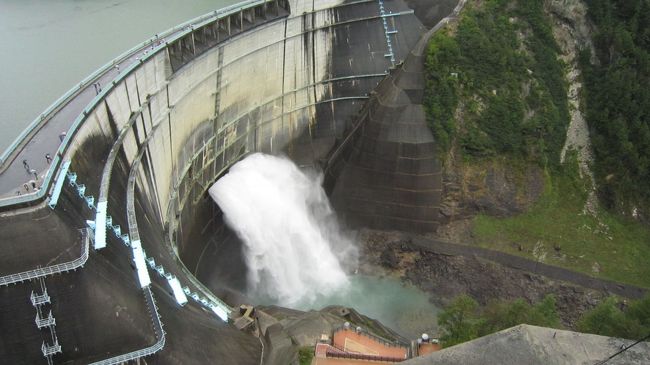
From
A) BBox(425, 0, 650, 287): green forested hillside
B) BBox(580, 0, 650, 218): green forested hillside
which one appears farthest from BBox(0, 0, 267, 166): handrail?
BBox(580, 0, 650, 218): green forested hillside

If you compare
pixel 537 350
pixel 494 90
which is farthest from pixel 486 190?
pixel 537 350

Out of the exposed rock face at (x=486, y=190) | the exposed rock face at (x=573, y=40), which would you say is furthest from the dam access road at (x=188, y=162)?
the exposed rock face at (x=573, y=40)

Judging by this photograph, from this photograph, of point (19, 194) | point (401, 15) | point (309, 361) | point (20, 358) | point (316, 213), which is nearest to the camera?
point (20, 358)

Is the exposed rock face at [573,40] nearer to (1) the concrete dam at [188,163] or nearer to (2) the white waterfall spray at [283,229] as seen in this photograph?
(1) the concrete dam at [188,163]

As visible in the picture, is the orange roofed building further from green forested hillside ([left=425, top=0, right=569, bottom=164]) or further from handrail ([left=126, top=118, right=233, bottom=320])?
green forested hillside ([left=425, top=0, right=569, bottom=164])

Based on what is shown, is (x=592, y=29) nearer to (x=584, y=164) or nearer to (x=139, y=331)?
(x=584, y=164)

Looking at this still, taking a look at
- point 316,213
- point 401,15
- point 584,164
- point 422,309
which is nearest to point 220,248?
point 316,213

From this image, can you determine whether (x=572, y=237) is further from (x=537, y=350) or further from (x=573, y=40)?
(x=537, y=350)
